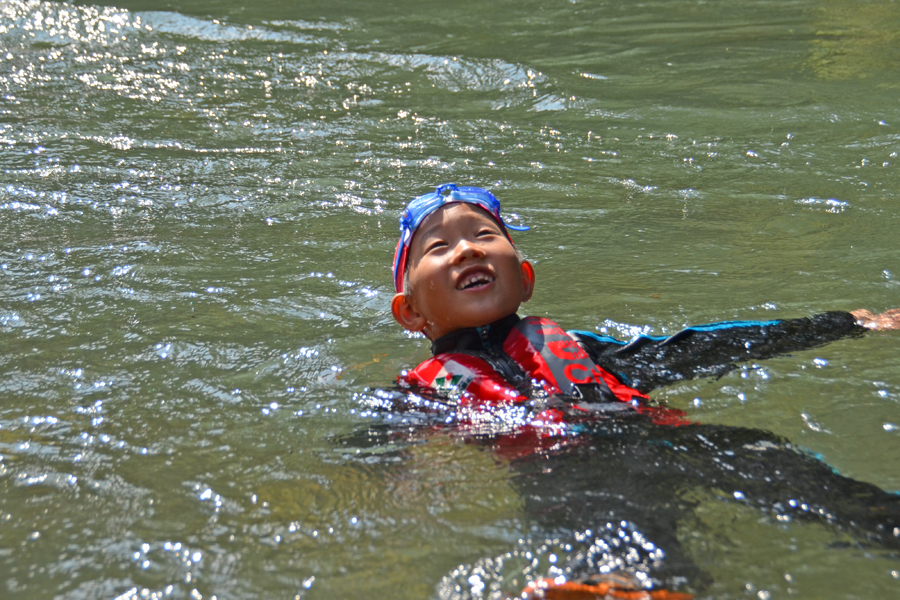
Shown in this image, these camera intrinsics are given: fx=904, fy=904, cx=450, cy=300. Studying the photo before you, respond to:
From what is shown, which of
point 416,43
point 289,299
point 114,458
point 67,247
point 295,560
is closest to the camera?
point 295,560

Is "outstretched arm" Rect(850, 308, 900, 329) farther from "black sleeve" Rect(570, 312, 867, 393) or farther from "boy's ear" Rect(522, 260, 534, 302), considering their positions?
"boy's ear" Rect(522, 260, 534, 302)

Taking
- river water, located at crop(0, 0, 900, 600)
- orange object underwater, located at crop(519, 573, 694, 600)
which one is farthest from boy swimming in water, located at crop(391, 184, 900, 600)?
river water, located at crop(0, 0, 900, 600)

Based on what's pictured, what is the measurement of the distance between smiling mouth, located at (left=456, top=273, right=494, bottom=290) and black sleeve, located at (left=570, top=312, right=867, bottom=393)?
50 cm

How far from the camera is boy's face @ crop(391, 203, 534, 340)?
386cm

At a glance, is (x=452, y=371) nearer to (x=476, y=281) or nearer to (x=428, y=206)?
(x=476, y=281)

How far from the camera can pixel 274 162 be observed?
738 cm

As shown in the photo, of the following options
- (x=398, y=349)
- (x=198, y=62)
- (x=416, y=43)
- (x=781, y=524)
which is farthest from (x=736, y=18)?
(x=781, y=524)

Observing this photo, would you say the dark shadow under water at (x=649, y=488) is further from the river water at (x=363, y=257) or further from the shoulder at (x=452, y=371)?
the shoulder at (x=452, y=371)

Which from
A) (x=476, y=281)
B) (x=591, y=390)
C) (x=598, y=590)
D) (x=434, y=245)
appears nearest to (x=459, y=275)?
(x=476, y=281)

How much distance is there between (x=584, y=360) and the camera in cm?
379

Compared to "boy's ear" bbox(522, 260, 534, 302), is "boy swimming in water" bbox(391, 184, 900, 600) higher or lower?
lower

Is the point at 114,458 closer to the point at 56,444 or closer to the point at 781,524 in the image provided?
the point at 56,444

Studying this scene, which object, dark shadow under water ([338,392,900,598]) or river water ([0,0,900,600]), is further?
river water ([0,0,900,600])

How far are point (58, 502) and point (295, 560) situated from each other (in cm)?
96
